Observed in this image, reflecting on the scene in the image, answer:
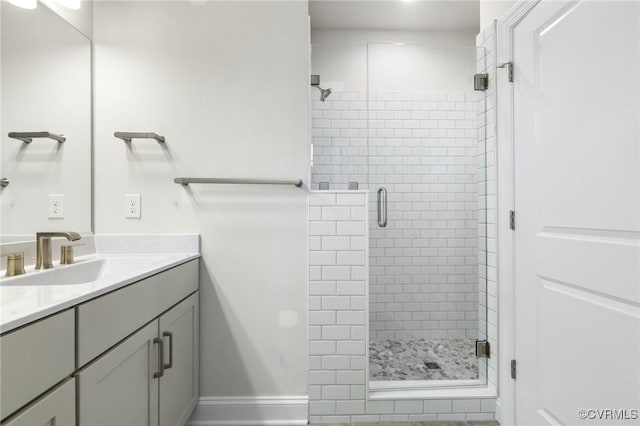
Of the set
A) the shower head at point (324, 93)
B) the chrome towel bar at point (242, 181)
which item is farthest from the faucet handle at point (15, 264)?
the shower head at point (324, 93)

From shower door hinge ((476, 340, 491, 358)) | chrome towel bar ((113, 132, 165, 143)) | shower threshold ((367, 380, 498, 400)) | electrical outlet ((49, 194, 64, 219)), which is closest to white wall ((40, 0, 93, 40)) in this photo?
chrome towel bar ((113, 132, 165, 143))

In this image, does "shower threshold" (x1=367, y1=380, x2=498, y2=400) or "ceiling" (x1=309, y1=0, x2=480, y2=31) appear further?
"ceiling" (x1=309, y1=0, x2=480, y2=31)

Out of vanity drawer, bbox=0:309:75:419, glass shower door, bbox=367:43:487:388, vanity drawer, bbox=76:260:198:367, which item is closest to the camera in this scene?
vanity drawer, bbox=0:309:75:419

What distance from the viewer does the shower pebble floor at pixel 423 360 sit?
1840mm

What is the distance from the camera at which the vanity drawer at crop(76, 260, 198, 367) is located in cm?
85

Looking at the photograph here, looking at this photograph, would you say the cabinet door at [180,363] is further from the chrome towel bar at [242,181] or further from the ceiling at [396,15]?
the ceiling at [396,15]

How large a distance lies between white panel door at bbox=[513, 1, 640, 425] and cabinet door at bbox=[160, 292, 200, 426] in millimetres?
1594

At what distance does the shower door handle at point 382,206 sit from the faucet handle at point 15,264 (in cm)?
175

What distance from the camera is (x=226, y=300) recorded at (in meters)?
1.72

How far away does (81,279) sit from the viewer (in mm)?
1409

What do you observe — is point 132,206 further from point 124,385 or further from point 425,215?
point 425,215

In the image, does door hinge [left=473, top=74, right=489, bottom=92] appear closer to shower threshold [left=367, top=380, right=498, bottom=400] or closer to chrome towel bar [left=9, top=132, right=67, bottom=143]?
shower threshold [left=367, top=380, right=498, bottom=400]

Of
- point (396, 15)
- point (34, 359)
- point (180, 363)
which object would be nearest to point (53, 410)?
point (34, 359)

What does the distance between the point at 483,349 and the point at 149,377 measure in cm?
166
